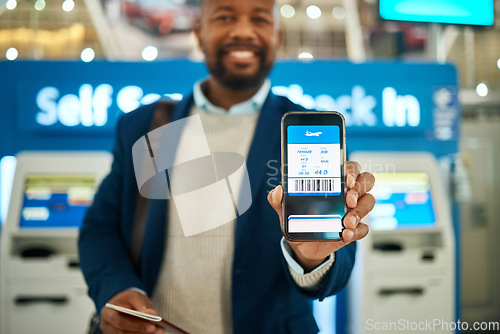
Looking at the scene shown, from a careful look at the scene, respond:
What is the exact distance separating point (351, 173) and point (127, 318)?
50 cm

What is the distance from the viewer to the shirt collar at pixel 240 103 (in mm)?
1100

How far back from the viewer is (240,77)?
1.09 meters

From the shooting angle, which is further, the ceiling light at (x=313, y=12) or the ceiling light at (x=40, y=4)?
the ceiling light at (x=313, y=12)

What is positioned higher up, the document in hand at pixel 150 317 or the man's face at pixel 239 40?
the man's face at pixel 239 40

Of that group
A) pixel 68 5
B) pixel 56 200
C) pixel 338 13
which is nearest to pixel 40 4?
pixel 68 5

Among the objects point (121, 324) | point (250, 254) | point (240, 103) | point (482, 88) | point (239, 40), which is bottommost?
point (121, 324)

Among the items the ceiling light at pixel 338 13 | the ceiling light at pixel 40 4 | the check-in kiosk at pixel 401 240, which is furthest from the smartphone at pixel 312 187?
the ceiling light at pixel 338 13

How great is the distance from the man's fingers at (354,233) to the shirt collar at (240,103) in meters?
0.50

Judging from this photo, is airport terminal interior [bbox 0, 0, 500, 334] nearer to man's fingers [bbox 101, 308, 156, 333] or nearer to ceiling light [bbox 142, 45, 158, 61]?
ceiling light [bbox 142, 45, 158, 61]

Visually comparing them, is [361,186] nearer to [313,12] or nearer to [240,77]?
[240,77]

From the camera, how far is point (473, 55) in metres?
3.91

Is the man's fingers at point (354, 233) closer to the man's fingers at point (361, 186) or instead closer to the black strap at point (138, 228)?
the man's fingers at point (361, 186)

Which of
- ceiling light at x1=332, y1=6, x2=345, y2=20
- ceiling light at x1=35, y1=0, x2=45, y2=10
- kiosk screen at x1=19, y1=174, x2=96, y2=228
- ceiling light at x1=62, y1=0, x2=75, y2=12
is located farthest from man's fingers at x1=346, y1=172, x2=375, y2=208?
ceiling light at x1=332, y1=6, x2=345, y2=20

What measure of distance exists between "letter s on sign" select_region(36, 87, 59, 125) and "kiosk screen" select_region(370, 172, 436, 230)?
5.97 feet
